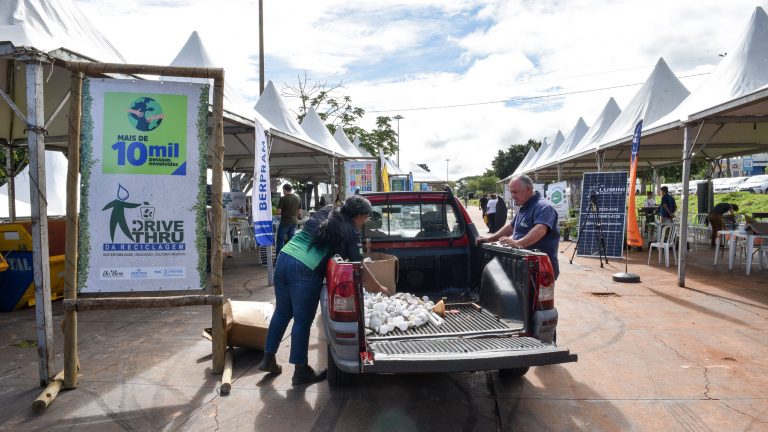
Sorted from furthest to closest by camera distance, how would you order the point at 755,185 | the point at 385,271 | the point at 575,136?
the point at 755,185
the point at 575,136
the point at 385,271

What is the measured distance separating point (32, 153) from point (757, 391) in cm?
625

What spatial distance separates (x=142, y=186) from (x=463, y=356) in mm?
3081

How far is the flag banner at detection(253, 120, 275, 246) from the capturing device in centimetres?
777

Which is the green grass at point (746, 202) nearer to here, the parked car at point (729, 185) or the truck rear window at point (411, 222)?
the parked car at point (729, 185)

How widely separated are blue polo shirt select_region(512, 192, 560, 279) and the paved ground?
3.76 ft

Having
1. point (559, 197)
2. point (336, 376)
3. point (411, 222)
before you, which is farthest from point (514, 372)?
point (559, 197)

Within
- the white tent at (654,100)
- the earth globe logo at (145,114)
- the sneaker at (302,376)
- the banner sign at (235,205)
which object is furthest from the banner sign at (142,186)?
the white tent at (654,100)

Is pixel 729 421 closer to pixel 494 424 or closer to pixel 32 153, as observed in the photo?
pixel 494 424

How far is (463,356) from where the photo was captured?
3.26 metres

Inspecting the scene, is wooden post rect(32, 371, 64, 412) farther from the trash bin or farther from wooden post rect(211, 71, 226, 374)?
the trash bin

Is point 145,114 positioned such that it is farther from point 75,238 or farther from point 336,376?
point 336,376

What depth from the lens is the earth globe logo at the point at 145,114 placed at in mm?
4406

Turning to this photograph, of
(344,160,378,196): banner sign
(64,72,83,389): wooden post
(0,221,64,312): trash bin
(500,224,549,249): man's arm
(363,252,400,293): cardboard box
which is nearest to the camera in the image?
(64,72,83,389): wooden post

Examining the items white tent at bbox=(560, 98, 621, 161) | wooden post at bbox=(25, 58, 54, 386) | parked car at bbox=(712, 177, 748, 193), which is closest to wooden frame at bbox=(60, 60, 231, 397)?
wooden post at bbox=(25, 58, 54, 386)
